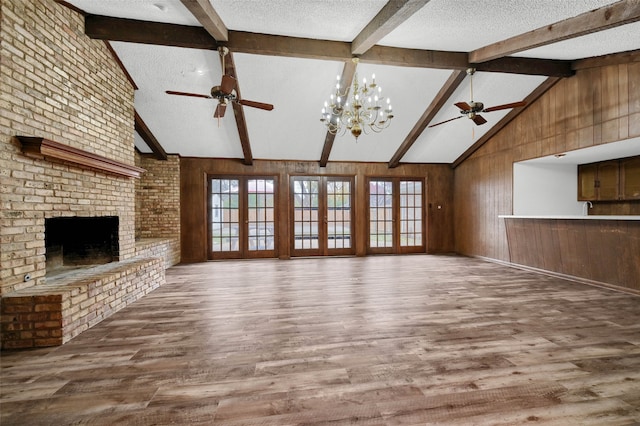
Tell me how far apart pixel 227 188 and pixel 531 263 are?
6.37m

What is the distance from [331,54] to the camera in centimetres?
398

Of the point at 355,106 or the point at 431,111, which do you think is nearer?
the point at 355,106

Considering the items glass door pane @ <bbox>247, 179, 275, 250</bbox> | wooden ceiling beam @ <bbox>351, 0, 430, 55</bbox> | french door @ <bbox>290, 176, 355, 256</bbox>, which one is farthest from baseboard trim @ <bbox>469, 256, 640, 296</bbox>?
glass door pane @ <bbox>247, 179, 275, 250</bbox>

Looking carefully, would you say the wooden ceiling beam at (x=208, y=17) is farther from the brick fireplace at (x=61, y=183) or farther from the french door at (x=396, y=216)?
the french door at (x=396, y=216)

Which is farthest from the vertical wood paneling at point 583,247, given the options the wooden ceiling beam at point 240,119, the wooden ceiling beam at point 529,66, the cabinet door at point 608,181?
the wooden ceiling beam at point 240,119

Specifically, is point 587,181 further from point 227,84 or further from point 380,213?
point 227,84

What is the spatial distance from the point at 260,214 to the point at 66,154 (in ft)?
14.5

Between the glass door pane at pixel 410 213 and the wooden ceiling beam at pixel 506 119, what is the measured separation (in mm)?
1203

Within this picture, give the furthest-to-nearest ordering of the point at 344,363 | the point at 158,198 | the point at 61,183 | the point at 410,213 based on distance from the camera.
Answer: the point at 410,213 < the point at 158,198 < the point at 61,183 < the point at 344,363

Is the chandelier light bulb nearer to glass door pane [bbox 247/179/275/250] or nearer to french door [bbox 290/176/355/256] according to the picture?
french door [bbox 290/176/355/256]

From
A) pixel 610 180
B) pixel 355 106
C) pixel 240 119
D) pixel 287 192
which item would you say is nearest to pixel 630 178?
pixel 610 180

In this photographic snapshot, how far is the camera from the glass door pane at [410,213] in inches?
306

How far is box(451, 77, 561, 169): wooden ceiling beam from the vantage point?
16.5 ft

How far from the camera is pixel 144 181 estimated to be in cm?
652
